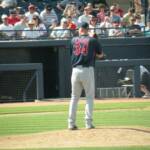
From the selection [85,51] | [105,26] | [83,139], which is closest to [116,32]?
[105,26]

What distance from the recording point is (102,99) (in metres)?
19.6

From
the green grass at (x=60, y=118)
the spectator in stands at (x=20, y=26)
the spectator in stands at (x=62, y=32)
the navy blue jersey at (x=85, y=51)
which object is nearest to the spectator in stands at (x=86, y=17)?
the spectator in stands at (x=62, y=32)

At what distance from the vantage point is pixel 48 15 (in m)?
22.0

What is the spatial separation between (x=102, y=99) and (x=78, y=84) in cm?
834

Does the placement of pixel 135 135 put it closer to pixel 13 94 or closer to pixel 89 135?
pixel 89 135

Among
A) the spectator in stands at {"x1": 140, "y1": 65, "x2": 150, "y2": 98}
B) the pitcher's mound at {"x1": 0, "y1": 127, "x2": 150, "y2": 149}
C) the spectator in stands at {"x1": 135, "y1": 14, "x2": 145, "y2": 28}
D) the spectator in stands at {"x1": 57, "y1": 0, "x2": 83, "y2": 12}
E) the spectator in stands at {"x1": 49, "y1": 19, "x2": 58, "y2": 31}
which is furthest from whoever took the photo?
the spectator in stands at {"x1": 57, "y1": 0, "x2": 83, "y2": 12}

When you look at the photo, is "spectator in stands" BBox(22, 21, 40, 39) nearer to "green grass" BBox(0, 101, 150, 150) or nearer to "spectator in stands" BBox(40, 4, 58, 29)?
"spectator in stands" BBox(40, 4, 58, 29)

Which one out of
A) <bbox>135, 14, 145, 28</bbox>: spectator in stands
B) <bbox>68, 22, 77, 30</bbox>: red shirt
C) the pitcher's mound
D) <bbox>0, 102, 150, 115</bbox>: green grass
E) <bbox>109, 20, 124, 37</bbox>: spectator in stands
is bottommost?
<bbox>0, 102, 150, 115</bbox>: green grass

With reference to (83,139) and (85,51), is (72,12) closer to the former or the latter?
(85,51)

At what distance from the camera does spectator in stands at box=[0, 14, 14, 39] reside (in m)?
20.6

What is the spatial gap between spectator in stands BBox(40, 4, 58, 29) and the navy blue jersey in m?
10.6

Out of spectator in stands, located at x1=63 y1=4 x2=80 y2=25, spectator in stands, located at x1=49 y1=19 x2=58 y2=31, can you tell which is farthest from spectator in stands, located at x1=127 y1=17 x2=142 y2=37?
spectator in stands, located at x1=49 y1=19 x2=58 y2=31

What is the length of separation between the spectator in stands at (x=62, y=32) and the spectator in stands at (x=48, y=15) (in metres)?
0.63

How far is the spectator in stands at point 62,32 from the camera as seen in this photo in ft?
69.1
